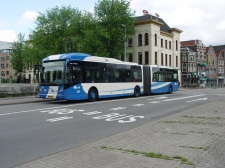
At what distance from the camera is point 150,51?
57.3m

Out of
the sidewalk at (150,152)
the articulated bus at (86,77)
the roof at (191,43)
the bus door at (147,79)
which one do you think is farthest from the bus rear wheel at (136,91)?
the roof at (191,43)

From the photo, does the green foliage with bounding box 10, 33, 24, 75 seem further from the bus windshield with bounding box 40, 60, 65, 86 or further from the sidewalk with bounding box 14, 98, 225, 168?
the sidewalk with bounding box 14, 98, 225, 168

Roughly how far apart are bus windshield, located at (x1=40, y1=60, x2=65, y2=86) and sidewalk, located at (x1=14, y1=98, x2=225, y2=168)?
1119cm

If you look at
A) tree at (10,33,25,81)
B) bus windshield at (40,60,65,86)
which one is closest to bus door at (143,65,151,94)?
bus windshield at (40,60,65,86)

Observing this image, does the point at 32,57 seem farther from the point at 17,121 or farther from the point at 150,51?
the point at 17,121

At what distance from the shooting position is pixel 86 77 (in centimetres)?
1978

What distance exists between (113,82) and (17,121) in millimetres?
12446

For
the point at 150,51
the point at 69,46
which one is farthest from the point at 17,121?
the point at 150,51

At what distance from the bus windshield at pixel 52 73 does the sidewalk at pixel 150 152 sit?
1119 cm

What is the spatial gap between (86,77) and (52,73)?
7.66 ft

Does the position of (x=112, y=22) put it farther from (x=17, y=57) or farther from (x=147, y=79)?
(x=17, y=57)

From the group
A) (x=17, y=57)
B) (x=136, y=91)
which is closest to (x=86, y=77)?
(x=136, y=91)

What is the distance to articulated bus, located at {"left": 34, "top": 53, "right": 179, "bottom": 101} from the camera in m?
18.5

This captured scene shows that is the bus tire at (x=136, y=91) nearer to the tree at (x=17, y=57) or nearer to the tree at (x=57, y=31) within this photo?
the tree at (x=57, y=31)
